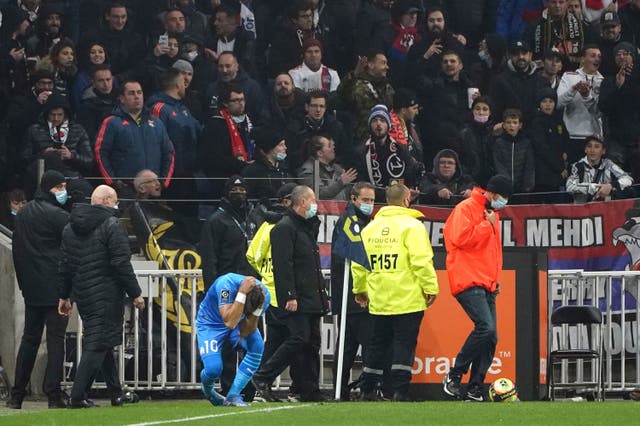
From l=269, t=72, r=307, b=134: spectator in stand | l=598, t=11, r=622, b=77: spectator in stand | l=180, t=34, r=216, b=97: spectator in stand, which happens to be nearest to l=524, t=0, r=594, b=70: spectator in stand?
l=598, t=11, r=622, b=77: spectator in stand

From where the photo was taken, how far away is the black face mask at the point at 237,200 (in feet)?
51.7

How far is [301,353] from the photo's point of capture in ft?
50.8

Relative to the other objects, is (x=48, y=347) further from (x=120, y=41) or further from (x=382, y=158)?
(x=120, y=41)

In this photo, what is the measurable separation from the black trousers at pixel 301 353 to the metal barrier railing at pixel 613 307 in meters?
2.59

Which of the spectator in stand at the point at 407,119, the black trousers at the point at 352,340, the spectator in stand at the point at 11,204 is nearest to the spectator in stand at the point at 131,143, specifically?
the spectator in stand at the point at 11,204

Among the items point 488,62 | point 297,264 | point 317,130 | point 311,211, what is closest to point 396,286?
point 297,264

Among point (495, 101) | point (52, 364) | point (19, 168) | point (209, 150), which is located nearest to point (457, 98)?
point (495, 101)

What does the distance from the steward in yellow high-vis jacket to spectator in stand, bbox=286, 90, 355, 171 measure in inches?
198

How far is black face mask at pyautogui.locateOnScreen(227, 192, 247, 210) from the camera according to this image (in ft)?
51.7

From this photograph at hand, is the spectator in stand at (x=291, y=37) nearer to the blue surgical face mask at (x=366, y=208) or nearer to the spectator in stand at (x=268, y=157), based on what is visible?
the spectator in stand at (x=268, y=157)

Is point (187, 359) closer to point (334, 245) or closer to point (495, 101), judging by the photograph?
point (334, 245)

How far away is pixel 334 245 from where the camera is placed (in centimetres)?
1560

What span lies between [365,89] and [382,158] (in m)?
1.35

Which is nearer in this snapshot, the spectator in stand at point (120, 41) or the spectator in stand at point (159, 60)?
the spectator in stand at point (159, 60)
